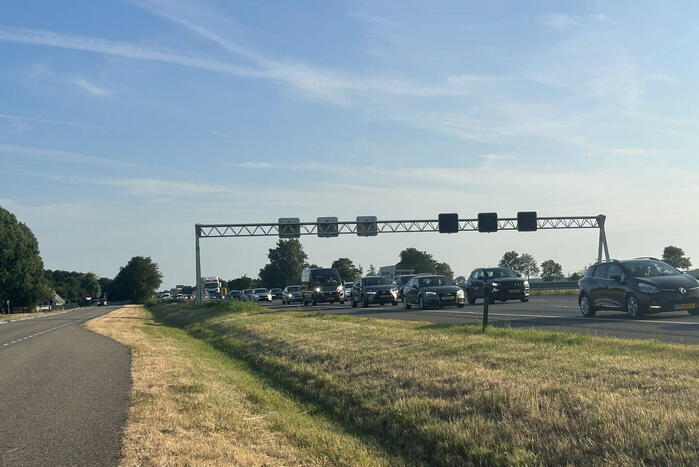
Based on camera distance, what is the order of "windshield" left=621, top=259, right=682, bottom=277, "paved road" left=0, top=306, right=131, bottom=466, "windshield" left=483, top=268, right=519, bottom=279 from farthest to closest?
"windshield" left=483, top=268, right=519, bottom=279 < "windshield" left=621, top=259, right=682, bottom=277 < "paved road" left=0, top=306, right=131, bottom=466

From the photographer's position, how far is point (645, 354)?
11.4m

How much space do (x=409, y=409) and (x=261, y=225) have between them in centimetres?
6016

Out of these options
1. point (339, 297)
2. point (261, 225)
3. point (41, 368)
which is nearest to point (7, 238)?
point (261, 225)

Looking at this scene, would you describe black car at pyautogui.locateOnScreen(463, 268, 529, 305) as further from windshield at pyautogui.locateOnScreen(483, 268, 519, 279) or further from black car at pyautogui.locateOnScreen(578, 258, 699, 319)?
black car at pyautogui.locateOnScreen(578, 258, 699, 319)

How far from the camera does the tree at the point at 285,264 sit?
178625 mm

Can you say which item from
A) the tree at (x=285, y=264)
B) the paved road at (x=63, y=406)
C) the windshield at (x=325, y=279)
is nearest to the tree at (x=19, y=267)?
the windshield at (x=325, y=279)

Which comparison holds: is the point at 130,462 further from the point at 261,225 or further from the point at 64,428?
the point at 261,225

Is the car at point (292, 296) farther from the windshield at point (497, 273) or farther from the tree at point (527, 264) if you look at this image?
the tree at point (527, 264)

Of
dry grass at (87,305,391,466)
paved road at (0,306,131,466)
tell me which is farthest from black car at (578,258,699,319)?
paved road at (0,306,131,466)

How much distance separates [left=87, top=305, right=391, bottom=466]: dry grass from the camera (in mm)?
7945

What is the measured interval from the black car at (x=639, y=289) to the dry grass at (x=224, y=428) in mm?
11893

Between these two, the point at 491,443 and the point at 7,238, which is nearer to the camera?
the point at 491,443

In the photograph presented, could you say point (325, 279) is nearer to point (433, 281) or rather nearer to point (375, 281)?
point (375, 281)

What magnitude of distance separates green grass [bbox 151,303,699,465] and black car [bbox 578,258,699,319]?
22.2ft
